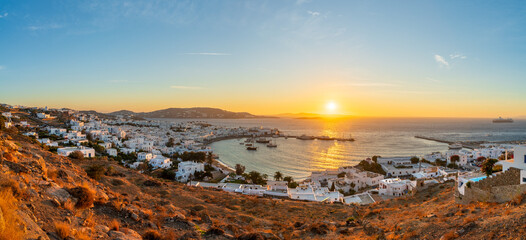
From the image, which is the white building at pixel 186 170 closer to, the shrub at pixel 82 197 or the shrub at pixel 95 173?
the shrub at pixel 95 173

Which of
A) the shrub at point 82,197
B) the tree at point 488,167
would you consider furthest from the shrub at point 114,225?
the tree at point 488,167

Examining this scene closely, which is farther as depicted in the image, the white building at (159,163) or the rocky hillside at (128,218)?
the white building at (159,163)

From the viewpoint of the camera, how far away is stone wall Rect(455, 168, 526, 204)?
949 centimetres

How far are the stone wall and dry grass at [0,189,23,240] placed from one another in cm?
1325

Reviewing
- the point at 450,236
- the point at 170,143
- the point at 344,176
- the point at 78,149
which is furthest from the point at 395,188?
the point at 170,143

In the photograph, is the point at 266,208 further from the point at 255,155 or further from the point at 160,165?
the point at 255,155

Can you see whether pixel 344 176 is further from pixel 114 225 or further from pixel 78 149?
pixel 114 225

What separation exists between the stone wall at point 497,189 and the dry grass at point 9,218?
13247 millimetres

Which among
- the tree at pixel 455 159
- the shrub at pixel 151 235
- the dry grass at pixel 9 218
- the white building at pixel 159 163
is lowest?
the white building at pixel 159 163

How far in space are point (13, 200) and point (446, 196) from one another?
1743 centimetres

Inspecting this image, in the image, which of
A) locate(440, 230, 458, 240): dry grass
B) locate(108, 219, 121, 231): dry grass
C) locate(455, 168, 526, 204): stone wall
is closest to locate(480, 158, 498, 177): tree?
locate(455, 168, 526, 204): stone wall

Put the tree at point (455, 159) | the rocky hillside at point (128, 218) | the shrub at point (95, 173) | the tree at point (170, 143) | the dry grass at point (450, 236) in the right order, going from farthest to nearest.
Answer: the tree at point (170, 143), the tree at point (455, 159), the shrub at point (95, 173), the dry grass at point (450, 236), the rocky hillside at point (128, 218)

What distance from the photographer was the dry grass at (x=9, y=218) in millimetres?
3131

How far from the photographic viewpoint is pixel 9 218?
3516 millimetres
